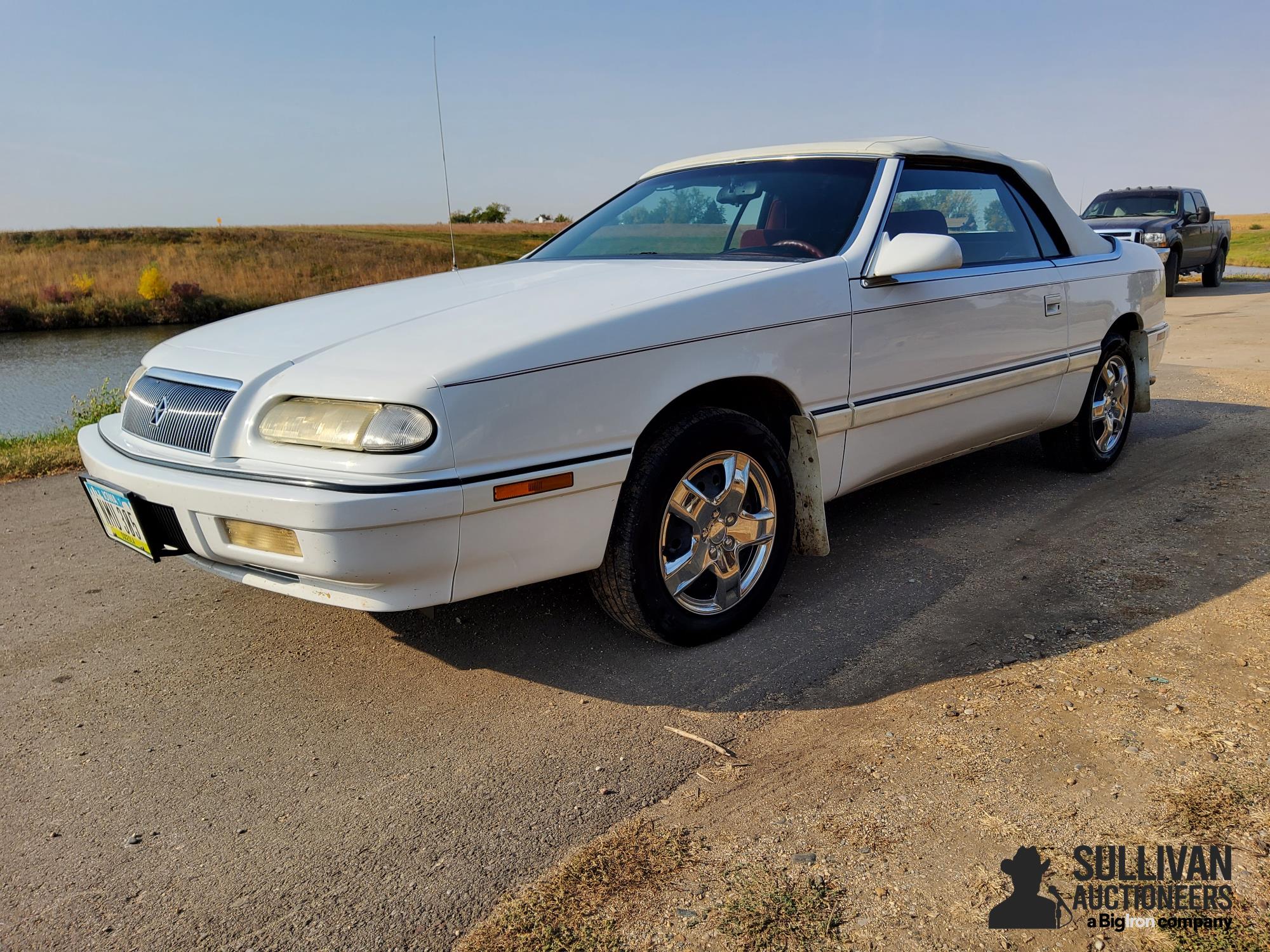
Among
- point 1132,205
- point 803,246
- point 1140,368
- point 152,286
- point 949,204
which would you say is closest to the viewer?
point 803,246

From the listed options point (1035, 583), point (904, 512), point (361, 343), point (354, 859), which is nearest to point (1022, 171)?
point (904, 512)

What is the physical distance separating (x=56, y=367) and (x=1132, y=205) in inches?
740

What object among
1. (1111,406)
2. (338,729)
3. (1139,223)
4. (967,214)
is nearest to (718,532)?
(338,729)

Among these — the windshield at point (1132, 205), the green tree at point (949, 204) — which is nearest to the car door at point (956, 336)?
the green tree at point (949, 204)

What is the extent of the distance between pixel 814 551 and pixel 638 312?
1.19m

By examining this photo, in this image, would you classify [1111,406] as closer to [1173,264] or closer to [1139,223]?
[1139,223]

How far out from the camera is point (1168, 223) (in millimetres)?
16188

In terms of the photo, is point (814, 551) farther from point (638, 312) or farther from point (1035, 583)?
point (638, 312)

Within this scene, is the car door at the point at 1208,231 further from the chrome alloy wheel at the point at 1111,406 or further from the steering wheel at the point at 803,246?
the steering wheel at the point at 803,246

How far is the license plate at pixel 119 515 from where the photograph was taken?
2.84m

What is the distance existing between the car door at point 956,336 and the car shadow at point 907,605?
0.41m

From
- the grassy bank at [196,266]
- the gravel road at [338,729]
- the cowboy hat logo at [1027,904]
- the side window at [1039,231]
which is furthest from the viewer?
the grassy bank at [196,266]

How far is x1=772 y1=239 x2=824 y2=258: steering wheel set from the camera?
3.45 m

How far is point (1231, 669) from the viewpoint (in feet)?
9.25
